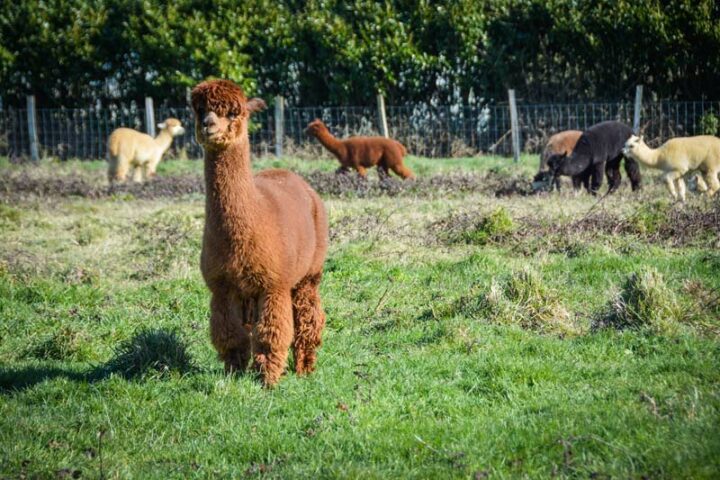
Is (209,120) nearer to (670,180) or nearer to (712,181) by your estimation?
(670,180)

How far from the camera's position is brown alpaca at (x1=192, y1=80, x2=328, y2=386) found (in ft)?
18.3

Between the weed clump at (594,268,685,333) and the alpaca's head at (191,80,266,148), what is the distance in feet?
10.9

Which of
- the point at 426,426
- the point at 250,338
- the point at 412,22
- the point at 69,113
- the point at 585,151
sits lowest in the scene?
the point at 426,426

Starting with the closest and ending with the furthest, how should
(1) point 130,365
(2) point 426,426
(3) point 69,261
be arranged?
(2) point 426,426, (1) point 130,365, (3) point 69,261

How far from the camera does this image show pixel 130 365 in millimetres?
6164

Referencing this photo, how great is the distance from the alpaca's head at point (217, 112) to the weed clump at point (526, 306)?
9.22ft

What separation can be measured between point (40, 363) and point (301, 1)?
19487 millimetres

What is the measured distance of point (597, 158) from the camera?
15.7 metres

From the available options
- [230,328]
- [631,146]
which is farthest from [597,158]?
[230,328]

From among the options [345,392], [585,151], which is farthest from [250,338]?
[585,151]

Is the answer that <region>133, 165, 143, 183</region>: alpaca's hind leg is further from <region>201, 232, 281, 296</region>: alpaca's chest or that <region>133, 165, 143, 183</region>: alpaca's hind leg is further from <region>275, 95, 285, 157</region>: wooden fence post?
<region>201, 232, 281, 296</region>: alpaca's chest

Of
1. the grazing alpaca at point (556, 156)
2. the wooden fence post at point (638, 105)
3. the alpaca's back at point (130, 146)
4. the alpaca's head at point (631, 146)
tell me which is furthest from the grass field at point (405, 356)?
the wooden fence post at point (638, 105)

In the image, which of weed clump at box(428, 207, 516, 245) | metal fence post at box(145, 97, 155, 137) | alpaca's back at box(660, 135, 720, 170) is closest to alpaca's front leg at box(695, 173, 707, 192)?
alpaca's back at box(660, 135, 720, 170)

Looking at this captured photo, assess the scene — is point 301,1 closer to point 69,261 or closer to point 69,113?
point 69,113
